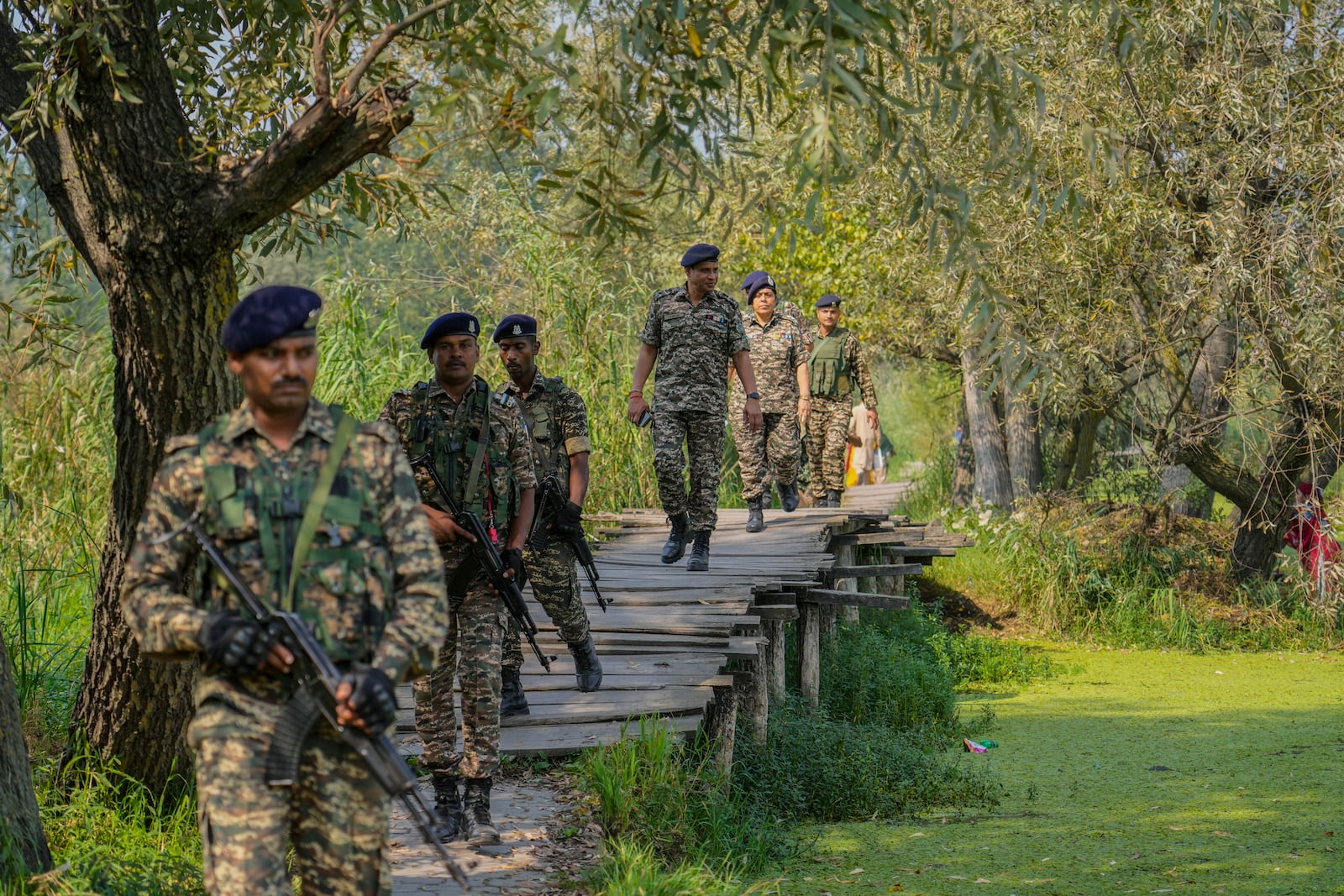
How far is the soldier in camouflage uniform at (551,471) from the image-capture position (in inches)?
245

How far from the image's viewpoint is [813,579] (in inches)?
347

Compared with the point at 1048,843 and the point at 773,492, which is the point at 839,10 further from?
the point at 773,492

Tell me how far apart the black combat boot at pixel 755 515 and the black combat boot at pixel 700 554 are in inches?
64.8

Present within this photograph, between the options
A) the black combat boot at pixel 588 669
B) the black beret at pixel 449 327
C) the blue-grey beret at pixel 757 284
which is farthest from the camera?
the blue-grey beret at pixel 757 284

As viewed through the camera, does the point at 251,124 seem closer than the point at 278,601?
No

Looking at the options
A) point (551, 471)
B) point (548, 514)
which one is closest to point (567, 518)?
point (548, 514)

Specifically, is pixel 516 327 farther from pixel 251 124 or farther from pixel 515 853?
pixel 515 853

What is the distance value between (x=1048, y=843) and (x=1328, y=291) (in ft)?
16.9

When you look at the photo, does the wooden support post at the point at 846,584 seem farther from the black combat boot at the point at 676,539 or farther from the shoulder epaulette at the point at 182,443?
the shoulder epaulette at the point at 182,443

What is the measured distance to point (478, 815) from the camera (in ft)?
15.9

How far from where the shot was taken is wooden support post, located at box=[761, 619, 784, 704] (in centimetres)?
880

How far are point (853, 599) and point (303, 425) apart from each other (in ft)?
19.7

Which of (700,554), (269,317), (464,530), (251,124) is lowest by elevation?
(700,554)

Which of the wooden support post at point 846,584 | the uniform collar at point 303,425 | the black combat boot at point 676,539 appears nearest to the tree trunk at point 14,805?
the uniform collar at point 303,425
